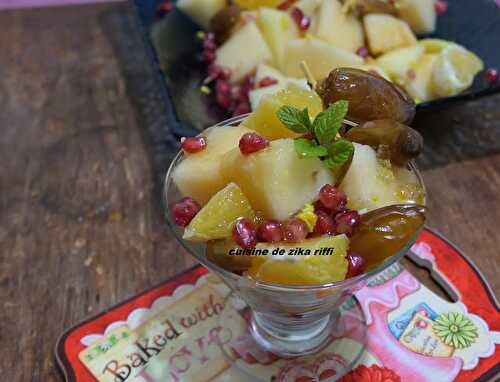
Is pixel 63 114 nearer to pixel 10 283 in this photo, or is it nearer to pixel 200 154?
pixel 10 283

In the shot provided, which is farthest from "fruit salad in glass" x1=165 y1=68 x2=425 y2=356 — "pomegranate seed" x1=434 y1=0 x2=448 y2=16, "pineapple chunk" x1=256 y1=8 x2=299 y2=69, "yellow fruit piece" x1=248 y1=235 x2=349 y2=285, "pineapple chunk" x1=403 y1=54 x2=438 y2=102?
"pomegranate seed" x1=434 y1=0 x2=448 y2=16

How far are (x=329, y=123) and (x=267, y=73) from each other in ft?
2.92

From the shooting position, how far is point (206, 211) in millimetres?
856

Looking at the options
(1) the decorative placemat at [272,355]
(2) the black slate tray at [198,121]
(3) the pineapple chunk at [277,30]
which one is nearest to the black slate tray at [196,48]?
(2) the black slate tray at [198,121]

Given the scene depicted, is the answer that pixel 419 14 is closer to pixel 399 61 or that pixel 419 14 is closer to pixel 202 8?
pixel 399 61

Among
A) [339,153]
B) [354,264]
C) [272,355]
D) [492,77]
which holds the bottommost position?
[272,355]

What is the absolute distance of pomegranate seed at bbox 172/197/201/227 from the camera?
91 centimetres

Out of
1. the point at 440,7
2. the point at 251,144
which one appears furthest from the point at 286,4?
the point at 251,144

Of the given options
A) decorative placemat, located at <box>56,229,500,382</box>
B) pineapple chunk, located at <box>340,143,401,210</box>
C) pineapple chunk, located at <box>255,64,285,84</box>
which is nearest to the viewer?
pineapple chunk, located at <box>340,143,401,210</box>

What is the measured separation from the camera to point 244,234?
830 millimetres

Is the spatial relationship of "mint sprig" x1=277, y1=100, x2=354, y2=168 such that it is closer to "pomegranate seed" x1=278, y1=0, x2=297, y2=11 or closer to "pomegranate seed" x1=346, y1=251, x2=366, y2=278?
A: "pomegranate seed" x1=346, y1=251, x2=366, y2=278

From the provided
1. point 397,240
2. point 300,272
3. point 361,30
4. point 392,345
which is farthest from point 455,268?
point 361,30

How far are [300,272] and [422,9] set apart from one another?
4.66 ft

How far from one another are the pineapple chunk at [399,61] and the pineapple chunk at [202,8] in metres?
0.64
